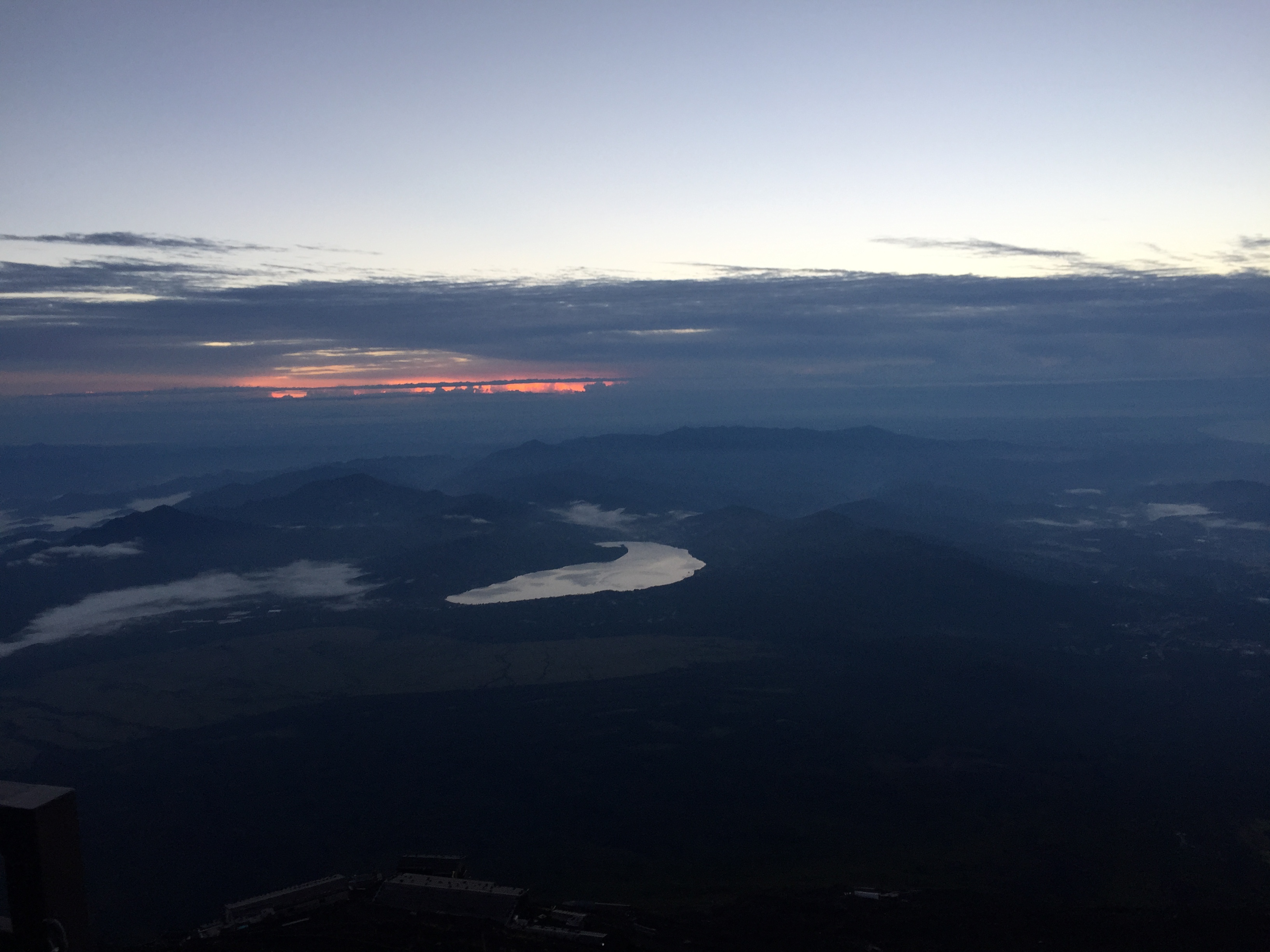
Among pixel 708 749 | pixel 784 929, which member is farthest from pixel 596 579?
pixel 784 929

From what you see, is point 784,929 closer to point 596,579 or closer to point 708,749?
point 708,749

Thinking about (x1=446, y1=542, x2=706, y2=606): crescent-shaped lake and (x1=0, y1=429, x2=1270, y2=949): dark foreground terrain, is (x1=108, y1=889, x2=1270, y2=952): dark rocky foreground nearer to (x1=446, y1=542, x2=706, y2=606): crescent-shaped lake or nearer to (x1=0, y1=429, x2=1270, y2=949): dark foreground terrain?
(x1=0, y1=429, x2=1270, y2=949): dark foreground terrain

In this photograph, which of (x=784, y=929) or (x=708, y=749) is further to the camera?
(x=708, y=749)

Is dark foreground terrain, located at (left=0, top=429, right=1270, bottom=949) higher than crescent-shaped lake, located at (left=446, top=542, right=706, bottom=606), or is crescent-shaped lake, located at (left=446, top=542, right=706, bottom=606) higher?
dark foreground terrain, located at (left=0, top=429, right=1270, bottom=949)

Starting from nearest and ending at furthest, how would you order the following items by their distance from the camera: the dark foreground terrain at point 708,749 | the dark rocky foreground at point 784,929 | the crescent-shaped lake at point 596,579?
the dark rocky foreground at point 784,929, the dark foreground terrain at point 708,749, the crescent-shaped lake at point 596,579

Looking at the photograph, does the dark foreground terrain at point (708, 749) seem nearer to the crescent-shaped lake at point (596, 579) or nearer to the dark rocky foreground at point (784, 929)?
the dark rocky foreground at point (784, 929)

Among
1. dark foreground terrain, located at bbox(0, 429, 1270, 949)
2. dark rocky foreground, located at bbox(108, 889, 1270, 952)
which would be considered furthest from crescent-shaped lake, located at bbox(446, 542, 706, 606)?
dark rocky foreground, located at bbox(108, 889, 1270, 952)

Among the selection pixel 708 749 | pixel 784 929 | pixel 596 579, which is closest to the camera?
pixel 784 929

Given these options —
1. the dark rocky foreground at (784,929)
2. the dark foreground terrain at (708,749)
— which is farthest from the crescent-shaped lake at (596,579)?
the dark rocky foreground at (784,929)

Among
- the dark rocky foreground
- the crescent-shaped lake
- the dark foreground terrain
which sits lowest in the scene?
the crescent-shaped lake

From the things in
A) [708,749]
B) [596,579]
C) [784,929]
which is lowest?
[596,579]

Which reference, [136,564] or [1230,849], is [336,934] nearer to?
[1230,849]
